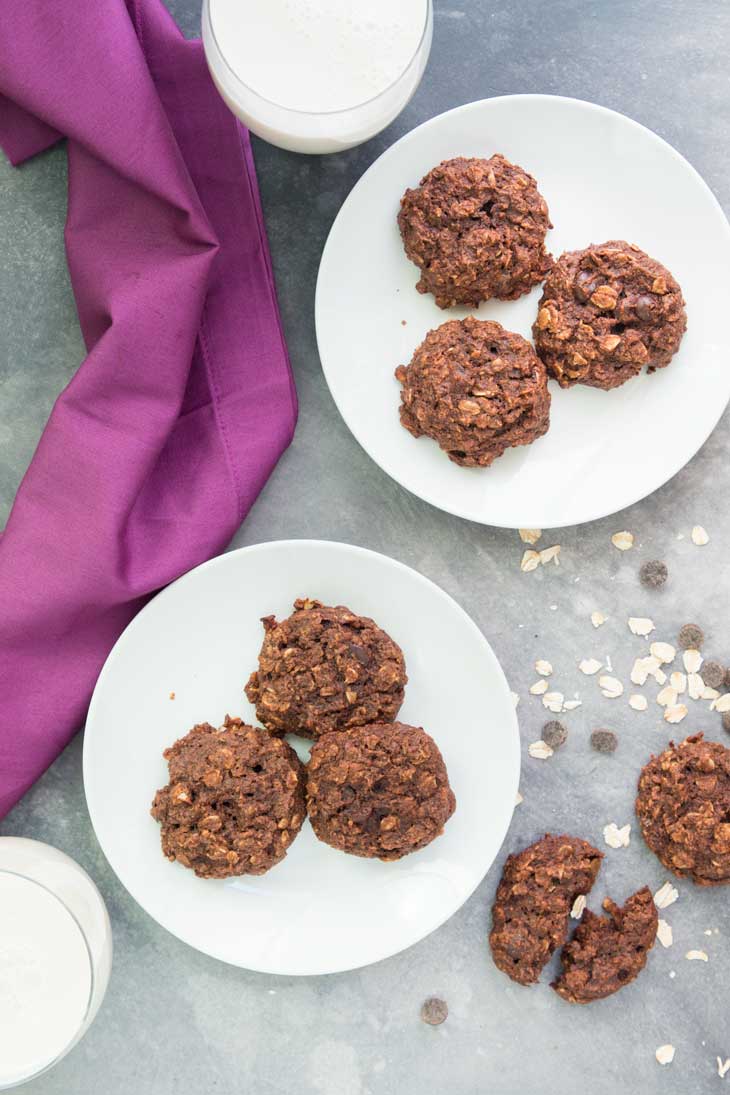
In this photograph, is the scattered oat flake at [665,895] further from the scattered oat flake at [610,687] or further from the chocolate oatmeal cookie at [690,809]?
the scattered oat flake at [610,687]

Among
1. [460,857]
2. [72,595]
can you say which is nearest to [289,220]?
[72,595]

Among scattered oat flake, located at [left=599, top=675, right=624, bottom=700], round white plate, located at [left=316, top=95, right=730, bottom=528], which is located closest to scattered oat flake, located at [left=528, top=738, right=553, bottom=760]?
scattered oat flake, located at [left=599, top=675, right=624, bottom=700]

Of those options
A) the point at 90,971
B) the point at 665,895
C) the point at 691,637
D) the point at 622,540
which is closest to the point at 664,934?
the point at 665,895

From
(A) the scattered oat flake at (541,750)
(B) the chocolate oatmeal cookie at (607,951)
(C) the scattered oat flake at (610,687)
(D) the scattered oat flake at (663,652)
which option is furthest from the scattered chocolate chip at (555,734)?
(B) the chocolate oatmeal cookie at (607,951)

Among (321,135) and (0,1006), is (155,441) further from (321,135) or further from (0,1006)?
(0,1006)

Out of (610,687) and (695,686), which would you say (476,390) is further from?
(695,686)

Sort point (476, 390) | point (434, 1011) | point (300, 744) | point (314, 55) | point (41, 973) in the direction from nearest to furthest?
point (314, 55)
point (41, 973)
point (476, 390)
point (300, 744)
point (434, 1011)
